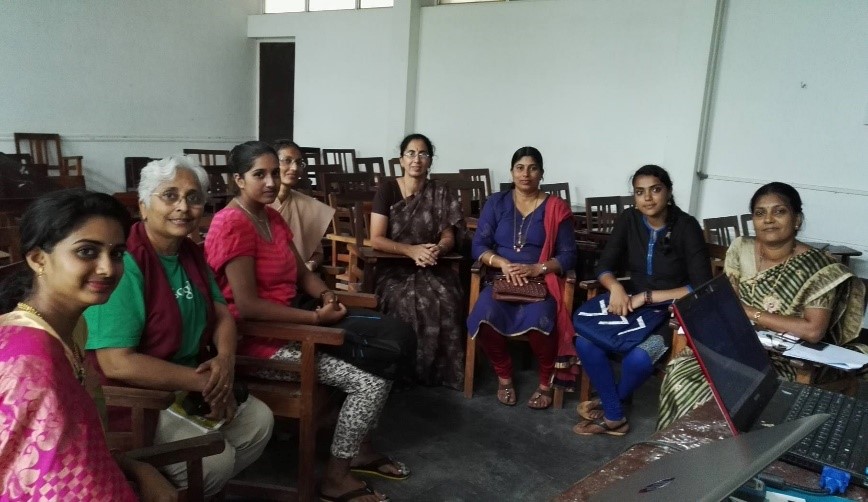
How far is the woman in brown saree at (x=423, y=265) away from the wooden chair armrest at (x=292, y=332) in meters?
1.01

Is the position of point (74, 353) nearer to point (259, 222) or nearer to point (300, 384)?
point (300, 384)

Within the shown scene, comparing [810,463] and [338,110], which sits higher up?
[338,110]

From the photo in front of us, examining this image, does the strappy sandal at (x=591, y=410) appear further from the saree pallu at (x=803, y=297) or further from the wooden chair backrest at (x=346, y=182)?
the wooden chair backrest at (x=346, y=182)

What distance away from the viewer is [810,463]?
1.02 meters

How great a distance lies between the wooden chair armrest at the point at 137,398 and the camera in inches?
55.7

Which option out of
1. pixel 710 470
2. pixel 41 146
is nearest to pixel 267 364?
pixel 710 470

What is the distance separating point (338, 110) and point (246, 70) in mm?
1404

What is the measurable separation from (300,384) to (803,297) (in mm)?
1511

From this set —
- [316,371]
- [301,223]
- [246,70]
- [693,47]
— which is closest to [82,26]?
[246,70]

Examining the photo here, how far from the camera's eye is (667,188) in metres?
2.58

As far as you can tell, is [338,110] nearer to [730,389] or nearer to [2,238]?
[2,238]

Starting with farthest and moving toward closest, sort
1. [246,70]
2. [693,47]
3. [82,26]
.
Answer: [246,70] < [82,26] < [693,47]

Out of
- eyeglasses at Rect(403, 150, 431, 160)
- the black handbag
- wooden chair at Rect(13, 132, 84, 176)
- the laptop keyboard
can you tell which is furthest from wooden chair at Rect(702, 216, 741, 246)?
wooden chair at Rect(13, 132, 84, 176)

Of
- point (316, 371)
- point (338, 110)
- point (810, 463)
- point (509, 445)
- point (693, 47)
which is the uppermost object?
point (693, 47)
